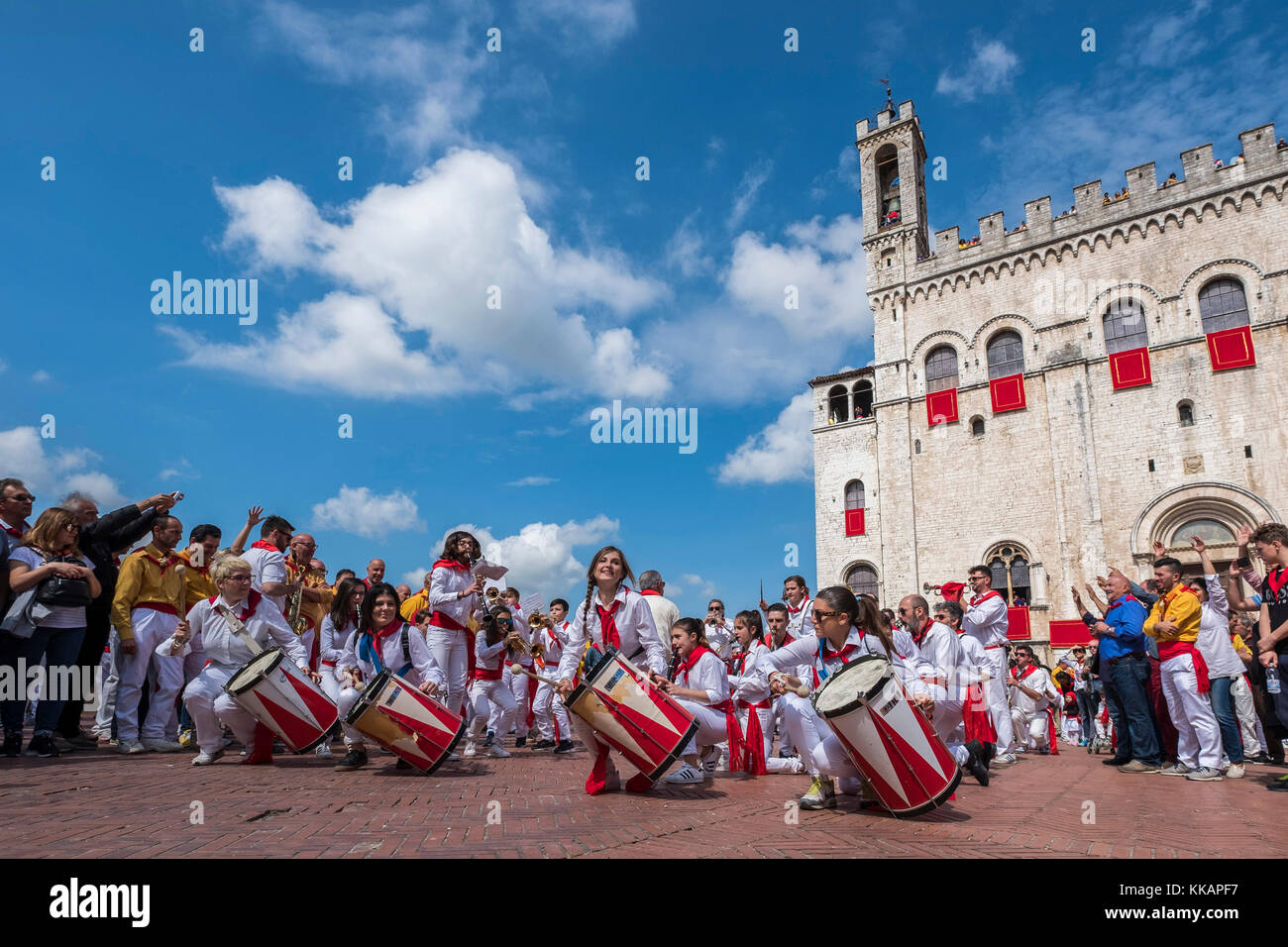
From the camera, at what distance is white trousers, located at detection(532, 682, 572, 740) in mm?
9023

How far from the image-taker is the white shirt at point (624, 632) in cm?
553

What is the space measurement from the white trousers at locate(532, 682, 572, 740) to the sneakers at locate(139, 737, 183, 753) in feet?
12.4

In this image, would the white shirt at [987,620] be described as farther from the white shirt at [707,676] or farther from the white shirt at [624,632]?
the white shirt at [624,632]

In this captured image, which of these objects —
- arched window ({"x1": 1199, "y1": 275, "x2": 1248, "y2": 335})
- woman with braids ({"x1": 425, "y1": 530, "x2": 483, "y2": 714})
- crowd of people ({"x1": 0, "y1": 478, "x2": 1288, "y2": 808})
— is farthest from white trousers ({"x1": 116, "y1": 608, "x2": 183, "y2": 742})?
arched window ({"x1": 1199, "y1": 275, "x2": 1248, "y2": 335})

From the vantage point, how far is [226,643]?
655 centimetres

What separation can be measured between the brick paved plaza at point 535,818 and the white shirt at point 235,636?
922mm

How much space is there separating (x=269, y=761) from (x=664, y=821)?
4.29 metres

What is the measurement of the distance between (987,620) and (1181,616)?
225cm

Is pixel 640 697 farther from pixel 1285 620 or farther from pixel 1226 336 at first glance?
pixel 1226 336

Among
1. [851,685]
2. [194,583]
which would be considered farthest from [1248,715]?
[194,583]

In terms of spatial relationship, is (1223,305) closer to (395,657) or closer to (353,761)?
(395,657)

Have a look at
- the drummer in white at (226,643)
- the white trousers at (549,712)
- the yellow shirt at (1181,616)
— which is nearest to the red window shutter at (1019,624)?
the yellow shirt at (1181,616)

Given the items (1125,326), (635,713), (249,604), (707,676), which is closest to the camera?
(635,713)
